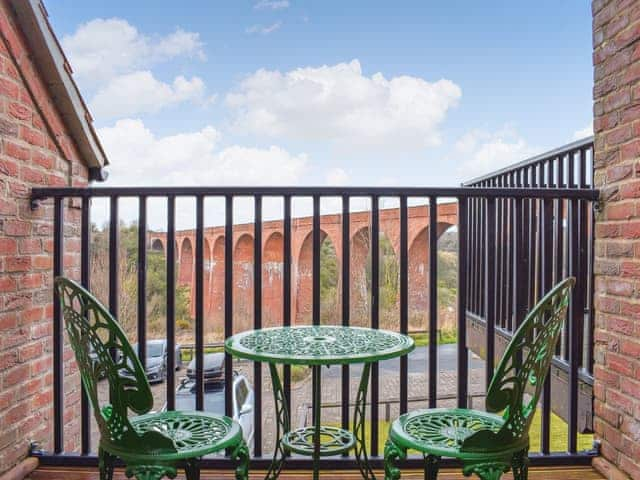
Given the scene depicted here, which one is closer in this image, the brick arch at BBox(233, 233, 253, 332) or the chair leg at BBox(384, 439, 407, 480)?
the chair leg at BBox(384, 439, 407, 480)

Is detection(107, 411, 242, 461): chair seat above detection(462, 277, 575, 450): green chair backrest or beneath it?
beneath

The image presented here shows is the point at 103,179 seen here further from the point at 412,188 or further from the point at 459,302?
the point at 459,302

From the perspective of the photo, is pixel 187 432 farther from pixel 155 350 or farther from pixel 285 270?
Answer: pixel 155 350

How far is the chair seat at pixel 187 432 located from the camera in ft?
3.85

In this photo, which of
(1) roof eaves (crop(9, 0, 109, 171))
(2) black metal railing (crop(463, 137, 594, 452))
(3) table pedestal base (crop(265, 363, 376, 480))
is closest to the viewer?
(3) table pedestal base (crop(265, 363, 376, 480))

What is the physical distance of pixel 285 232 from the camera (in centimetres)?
187

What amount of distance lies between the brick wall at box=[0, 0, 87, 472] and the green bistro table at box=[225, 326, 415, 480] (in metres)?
0.85

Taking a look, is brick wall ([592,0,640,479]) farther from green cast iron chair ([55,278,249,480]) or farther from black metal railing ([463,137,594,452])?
green cast iron chair ([55,278,249,480])

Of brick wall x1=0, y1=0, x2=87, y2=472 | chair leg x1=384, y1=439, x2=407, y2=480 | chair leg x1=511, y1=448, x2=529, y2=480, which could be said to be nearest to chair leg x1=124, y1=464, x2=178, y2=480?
chair leg x1=384, y1=439, x2=407, y2=480

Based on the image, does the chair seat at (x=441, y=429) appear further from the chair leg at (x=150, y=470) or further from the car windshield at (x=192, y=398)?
the car windshield at (x=192, y=398)

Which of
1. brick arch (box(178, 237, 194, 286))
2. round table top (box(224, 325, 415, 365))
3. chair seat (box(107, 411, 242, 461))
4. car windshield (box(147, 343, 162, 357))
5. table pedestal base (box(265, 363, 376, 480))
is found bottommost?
car windshield (box(147, 343, 162, 357))

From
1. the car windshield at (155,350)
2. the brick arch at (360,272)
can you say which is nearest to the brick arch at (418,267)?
the brick arch at (360,272)

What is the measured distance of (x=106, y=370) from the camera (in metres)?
1.18

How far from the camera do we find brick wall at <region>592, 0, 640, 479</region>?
1595mm
